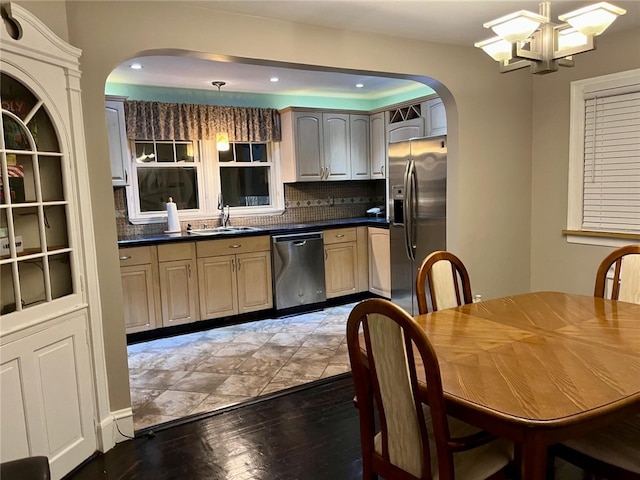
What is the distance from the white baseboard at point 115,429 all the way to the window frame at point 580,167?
3.50 m

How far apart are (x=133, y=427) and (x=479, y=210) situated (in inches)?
115

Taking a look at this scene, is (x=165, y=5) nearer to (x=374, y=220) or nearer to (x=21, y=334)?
(x=21, y=334)

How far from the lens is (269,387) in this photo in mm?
3104

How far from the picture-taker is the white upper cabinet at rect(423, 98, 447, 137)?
4414 millimetres

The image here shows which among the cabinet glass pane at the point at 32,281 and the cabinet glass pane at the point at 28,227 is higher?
the cabinet glass pane at the point at 28,227

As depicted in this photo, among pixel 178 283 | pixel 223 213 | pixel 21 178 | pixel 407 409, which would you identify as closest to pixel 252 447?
pixel 407 409

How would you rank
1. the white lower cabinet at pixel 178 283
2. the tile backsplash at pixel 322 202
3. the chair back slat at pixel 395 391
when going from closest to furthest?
1. the chair back slat at pixel 395 391
2. the white lower cabinet at pixel 178 283
3. the tile backsplash at pixel 322 202

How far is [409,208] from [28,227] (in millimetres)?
3153

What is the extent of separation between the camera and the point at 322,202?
568cm

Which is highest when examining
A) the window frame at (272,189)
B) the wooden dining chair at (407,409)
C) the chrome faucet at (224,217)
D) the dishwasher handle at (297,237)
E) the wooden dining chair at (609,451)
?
the window frame at (272,189)

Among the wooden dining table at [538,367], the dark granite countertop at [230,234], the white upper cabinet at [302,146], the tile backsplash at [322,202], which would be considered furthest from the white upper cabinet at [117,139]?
the wooden dining table at [538,367]

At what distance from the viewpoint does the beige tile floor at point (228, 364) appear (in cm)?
294

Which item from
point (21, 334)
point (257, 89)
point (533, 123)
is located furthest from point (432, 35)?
point (21, 334)

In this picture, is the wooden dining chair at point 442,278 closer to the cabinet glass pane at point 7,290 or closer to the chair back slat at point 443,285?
the chair back slat at point 443,285
